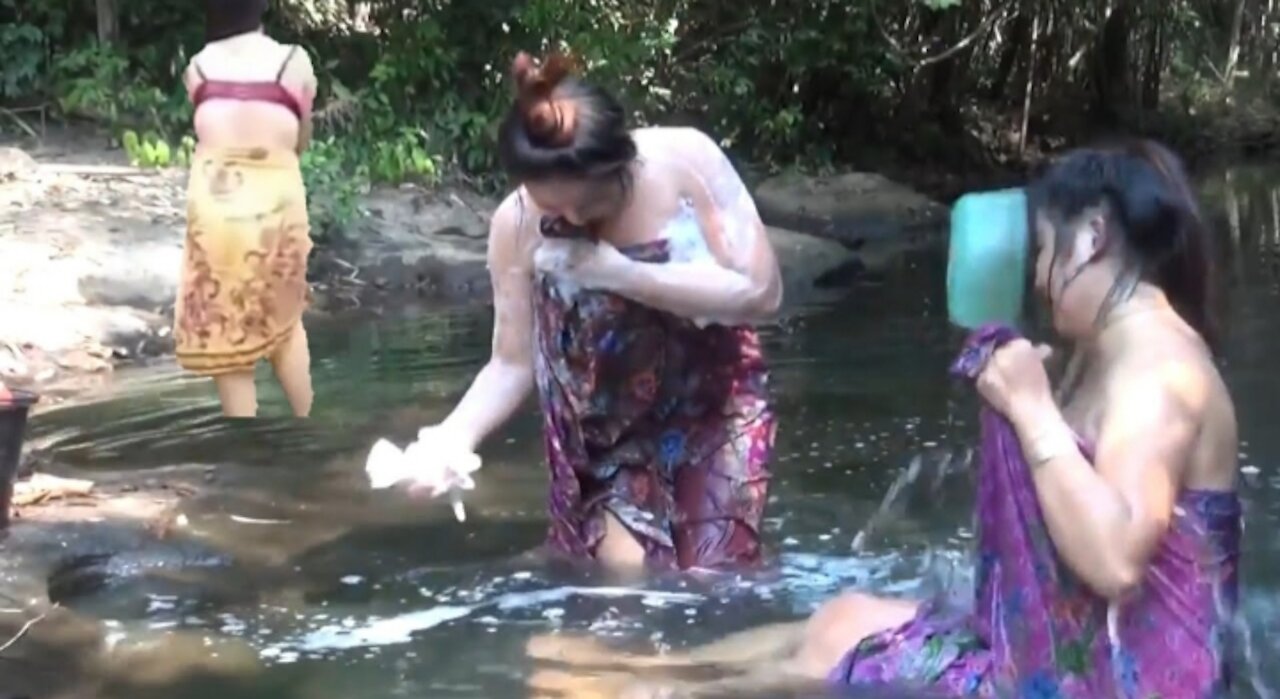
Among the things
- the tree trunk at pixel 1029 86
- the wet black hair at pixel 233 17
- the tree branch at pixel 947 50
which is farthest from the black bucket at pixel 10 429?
the tree trunk at pixel 1029 86

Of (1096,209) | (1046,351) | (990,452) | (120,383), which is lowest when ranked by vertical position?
(120,383)

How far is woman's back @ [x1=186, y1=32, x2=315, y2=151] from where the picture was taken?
9.72ft

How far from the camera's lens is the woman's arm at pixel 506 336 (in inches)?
136

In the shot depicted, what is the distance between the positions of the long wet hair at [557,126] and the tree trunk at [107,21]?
9448 millimetres

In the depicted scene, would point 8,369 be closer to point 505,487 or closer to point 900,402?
point 505,487

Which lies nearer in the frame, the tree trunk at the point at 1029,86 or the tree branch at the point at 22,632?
the tree branch at the point at 22,632

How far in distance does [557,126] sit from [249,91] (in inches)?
21.3

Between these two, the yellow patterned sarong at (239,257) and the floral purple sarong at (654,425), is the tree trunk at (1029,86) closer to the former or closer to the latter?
the floral purple sarong at (654,425)

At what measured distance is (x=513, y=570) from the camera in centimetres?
378

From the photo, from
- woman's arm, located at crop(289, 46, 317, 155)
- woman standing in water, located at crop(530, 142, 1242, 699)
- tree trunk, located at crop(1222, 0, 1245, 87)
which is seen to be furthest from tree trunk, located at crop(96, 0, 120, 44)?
tree trunk, located at crop(1222, 0, 1245, 87)

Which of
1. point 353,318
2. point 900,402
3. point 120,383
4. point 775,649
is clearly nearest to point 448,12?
point 353,318

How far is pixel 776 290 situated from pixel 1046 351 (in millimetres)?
988

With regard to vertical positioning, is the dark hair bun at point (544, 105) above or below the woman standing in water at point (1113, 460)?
above

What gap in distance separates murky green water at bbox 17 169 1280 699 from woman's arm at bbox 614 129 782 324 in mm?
613
